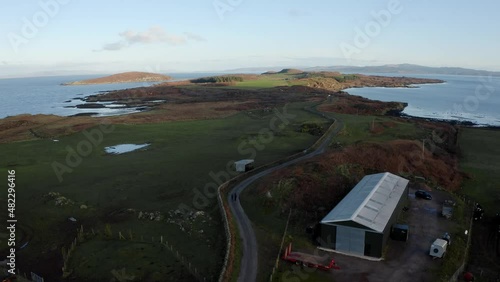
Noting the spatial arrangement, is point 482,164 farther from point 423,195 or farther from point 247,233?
point 247,233

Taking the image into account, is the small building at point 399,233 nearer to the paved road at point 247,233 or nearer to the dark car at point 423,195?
the dark car at point 423,195

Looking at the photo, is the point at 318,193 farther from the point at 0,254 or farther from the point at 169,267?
the point at 0,254

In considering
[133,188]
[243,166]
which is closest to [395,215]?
Result: [243,166]

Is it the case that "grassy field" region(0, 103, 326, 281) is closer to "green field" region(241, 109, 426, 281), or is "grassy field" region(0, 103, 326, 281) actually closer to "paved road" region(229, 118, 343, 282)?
"paved road" region(229, 118, 343, 282)

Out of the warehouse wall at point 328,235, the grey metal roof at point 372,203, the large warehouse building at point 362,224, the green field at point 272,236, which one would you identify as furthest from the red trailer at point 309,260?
the grey metal roof at point 372,203

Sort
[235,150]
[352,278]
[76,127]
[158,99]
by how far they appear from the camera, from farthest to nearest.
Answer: [158,99], [76,127], [235,150], [352,278]

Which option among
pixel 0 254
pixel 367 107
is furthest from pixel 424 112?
pixel 0 254
